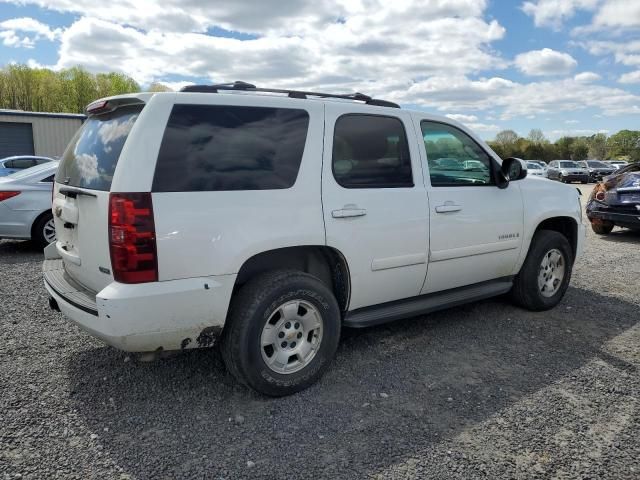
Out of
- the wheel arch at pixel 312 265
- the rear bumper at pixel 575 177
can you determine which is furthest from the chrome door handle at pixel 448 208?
the rear bumper at pixel 575 177

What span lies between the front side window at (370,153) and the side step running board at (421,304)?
0.93 meters

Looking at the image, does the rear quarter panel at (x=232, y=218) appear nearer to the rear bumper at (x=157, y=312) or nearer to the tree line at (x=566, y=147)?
the rear bumper at (x=157, y=312)

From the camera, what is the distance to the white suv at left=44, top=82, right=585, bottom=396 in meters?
2.81

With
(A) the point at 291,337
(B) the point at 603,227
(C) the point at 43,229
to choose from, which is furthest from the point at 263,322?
(B) the point at 603,227

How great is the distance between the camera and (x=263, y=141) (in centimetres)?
320

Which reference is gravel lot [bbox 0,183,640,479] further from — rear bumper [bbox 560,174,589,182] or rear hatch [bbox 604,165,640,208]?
rear bumper [bbox 560,174,589,182]

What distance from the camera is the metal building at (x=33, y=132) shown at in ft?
84.9

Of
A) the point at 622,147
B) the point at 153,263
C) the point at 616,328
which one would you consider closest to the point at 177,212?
the point at 153,263

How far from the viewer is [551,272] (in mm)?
5113

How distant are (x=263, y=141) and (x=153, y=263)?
1020mm

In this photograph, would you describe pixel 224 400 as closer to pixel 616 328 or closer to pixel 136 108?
pixel 136 108

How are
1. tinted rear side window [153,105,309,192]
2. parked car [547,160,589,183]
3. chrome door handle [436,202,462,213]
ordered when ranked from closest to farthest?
tinted rear side window [153,105,309,192] < chrome door handle [436,202,462,213] < parked car [547,160,589,183]

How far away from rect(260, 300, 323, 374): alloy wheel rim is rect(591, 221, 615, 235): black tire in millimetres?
8745

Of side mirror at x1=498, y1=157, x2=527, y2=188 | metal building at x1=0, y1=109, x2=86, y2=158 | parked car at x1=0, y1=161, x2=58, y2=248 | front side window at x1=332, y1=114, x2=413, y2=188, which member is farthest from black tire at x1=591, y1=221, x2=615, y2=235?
metal building at x1=0, y1=109, x2=86, y2=158
